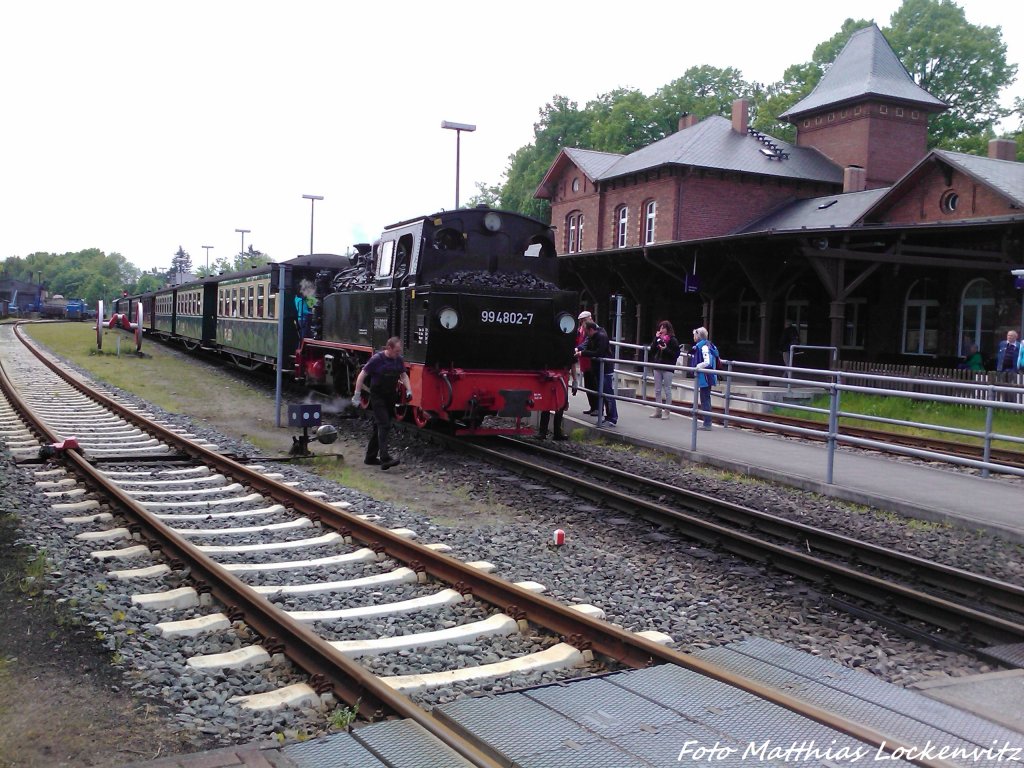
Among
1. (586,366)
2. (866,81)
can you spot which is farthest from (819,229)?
(866,81)

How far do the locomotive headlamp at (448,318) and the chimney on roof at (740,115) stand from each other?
30.8m

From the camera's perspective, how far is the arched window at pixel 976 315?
74.8ft

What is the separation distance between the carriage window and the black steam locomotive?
17mm

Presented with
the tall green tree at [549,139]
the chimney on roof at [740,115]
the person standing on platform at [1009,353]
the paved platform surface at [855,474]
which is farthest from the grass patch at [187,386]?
the tall green tree at [549,139]

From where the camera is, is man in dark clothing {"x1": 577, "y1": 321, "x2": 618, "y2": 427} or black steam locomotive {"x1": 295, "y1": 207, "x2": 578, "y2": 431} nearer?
black steam locomotive {"x1": 295, "y1": 207, "x2": 578, "y2": 431}

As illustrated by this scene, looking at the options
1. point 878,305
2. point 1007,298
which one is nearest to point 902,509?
point 1007,298

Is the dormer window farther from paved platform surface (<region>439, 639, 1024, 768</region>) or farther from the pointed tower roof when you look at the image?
paved platform surface (<region>439, 639, 1024, 768</region>)

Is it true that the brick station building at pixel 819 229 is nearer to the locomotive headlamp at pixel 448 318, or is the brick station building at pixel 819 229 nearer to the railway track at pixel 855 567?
the locomotive headlamp at pixel 448 318

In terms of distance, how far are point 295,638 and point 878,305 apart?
24572mm

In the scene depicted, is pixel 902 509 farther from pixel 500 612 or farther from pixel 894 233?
pixel 894 233

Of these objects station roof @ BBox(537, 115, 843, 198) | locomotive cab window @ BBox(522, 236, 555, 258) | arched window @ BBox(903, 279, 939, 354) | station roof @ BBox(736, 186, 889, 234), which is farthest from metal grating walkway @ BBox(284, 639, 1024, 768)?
station roof @ BBox(537, 115, 843, 198)

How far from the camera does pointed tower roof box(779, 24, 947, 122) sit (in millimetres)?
38281

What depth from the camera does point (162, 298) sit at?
37000mm

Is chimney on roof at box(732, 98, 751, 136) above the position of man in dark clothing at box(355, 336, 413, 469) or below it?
above
